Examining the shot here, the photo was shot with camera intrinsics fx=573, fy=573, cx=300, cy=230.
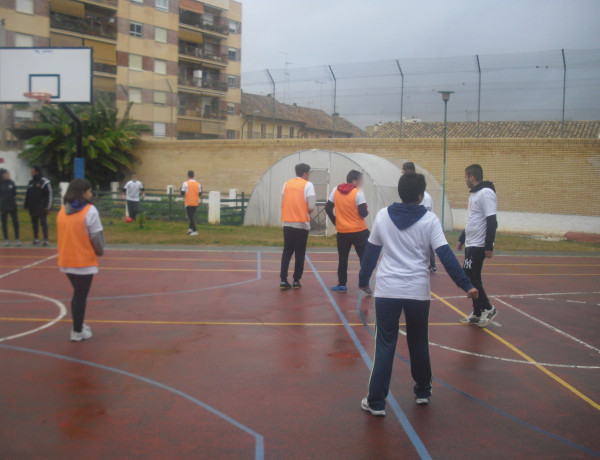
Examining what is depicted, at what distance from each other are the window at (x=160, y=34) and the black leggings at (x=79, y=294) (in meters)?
42.6

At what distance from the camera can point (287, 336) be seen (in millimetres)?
7188

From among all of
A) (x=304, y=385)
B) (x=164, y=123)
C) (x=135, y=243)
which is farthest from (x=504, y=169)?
(x=164, y=123)

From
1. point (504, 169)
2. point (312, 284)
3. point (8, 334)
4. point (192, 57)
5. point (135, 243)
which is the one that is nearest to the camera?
point (8, 334)

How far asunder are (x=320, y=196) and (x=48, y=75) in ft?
29.8

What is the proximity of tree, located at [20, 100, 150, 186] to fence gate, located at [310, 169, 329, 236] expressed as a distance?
15385mm

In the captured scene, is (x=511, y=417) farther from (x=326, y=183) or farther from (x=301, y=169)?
(x=326, y=183)

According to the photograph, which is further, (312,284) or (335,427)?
(312,284)

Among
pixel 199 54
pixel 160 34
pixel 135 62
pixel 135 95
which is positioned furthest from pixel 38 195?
pixel 199 54

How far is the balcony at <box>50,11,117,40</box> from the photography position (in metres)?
40.2

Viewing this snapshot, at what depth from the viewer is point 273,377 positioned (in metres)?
5.68

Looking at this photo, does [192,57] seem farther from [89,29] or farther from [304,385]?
[304,385]

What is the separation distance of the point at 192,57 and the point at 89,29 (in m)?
9.37

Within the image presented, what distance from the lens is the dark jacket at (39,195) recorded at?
574 inches

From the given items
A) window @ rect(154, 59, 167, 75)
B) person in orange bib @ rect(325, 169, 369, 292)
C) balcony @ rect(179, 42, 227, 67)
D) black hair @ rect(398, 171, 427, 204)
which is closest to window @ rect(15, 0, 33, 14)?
window @ rect(154, 59, 167, 75)
